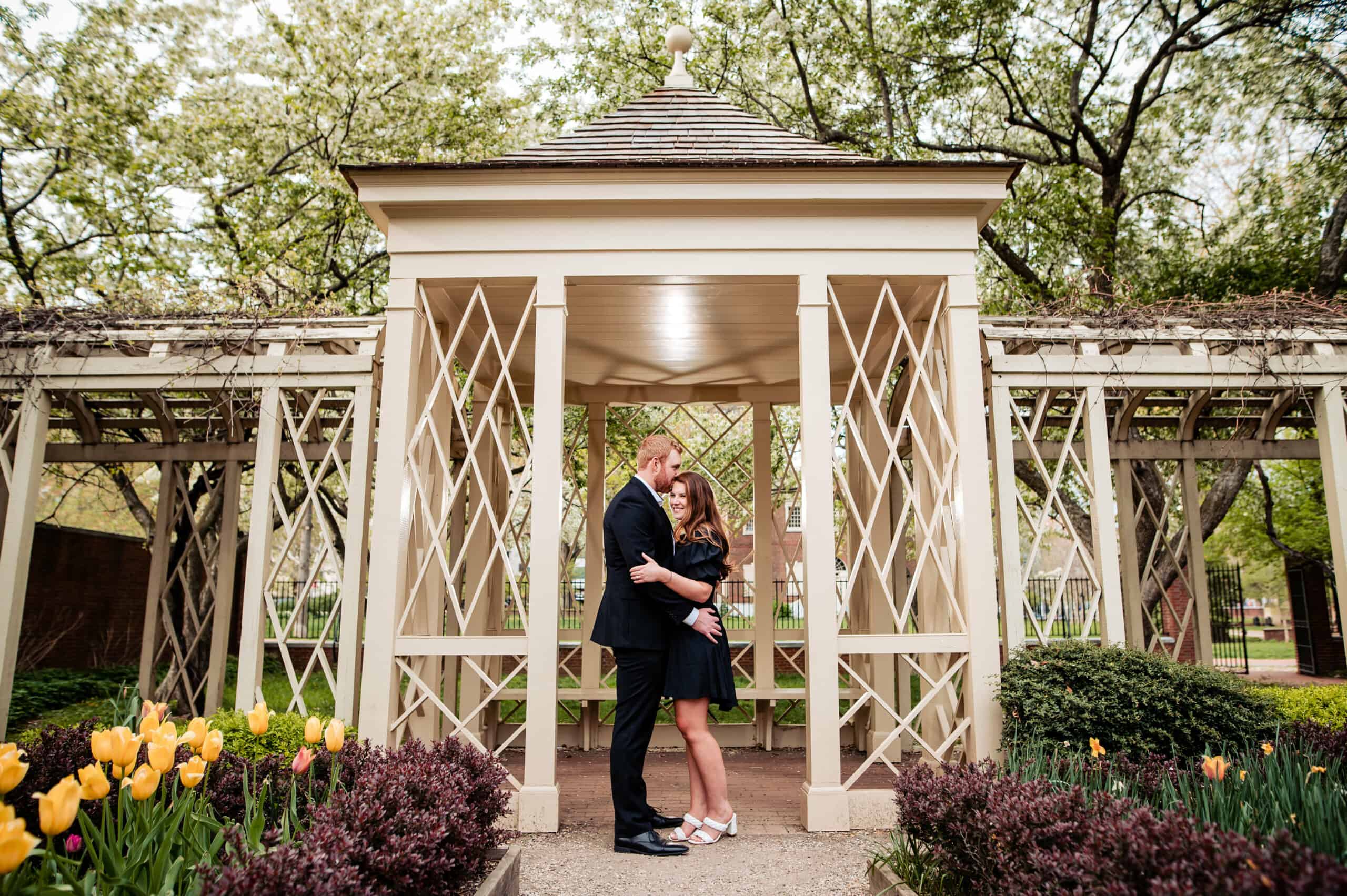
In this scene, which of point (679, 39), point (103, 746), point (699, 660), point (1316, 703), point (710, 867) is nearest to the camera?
point (103, 746)

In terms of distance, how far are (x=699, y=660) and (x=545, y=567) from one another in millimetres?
1192

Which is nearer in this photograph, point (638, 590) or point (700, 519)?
point (638, 590)

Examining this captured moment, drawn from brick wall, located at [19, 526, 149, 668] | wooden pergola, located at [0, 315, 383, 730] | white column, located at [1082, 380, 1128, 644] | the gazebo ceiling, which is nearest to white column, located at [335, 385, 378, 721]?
wooden pergola, located at [0, 315, 383, 730]

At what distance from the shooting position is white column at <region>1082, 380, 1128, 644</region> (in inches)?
212

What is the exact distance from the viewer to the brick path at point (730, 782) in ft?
17.1

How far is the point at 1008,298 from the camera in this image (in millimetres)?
11758

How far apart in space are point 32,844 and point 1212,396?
938 cm

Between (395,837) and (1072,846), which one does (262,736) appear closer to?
(395,837)

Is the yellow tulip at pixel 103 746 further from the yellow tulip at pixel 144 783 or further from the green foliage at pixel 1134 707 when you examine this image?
the green foliage at pixel 1134 707

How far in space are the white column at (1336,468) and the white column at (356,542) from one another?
22.5 feet

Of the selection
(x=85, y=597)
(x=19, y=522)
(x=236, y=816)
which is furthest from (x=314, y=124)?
(x=236, y=816)

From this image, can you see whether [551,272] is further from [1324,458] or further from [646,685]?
[1324,458]

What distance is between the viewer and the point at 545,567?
504 cm

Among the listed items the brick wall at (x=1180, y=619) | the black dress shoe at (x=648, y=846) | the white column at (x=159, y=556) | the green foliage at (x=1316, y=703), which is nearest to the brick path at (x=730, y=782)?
the black dress shoe at (x=648, y=846)
